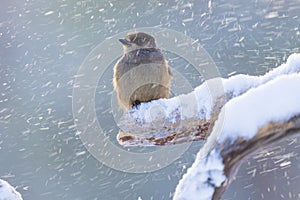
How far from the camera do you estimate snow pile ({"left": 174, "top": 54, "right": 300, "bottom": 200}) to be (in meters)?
1.72

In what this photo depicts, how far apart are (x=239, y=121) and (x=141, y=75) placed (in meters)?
1.67

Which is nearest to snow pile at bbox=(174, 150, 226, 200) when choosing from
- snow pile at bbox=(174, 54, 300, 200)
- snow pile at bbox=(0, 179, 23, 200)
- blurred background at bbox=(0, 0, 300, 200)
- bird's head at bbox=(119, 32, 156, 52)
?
snow pile at bbox=(174, 54, 300, 200)

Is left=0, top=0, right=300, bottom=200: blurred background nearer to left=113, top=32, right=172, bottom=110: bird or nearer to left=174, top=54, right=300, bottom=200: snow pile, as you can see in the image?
left=113, top=32, right=172, bottom=110: bird

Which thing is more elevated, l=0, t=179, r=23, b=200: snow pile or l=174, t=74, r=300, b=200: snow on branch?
l=174, t=74, r=300, b=200: snow on branch

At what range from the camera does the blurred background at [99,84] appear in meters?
6.60

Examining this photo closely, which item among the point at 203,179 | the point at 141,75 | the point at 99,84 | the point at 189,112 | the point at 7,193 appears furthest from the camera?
the point at 99,84

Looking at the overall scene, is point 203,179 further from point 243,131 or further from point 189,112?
point 189,112

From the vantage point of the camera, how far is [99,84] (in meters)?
6.83

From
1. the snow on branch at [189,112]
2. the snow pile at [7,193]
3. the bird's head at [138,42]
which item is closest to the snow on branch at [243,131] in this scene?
the snow on branch at [189,112]

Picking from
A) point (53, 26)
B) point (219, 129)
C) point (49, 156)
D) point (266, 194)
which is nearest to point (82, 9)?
point (53, 26)

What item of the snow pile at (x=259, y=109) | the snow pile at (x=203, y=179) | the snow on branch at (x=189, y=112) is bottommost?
the snow on branch at (x=189, y=112)

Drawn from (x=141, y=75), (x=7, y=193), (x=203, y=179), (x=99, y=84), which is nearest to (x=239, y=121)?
(x=203, y=179)

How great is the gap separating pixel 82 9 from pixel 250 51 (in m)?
1.51

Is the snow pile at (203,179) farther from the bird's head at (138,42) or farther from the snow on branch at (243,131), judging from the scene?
the bird's head at (138,42)
